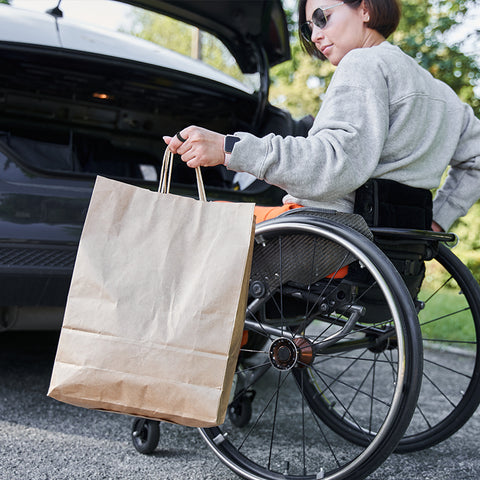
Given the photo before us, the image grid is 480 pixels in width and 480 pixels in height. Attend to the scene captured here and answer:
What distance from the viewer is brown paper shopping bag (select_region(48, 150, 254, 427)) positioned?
4.31ft

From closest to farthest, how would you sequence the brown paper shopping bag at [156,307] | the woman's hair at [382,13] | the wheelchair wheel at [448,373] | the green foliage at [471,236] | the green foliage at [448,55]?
the brown paper shopping bag at [156,307] < the woman's hair at [382,13] < the wheelchair wheel at [448,373] < the green foliage at [448,55] < the green foliage at [471,236]

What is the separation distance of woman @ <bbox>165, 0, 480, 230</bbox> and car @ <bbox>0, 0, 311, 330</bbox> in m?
0.60

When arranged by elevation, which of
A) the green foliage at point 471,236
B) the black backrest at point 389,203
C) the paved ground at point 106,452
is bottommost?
the green foliage at point 471,236

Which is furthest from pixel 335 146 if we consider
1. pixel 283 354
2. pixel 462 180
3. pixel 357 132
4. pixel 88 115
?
pixel 88 115

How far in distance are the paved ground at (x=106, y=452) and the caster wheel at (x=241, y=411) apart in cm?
15

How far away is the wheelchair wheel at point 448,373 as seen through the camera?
177 cm

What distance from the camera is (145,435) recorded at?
5.69 ft

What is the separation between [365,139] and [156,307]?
2.17ft

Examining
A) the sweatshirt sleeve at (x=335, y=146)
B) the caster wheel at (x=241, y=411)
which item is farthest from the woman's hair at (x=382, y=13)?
the caster wheel at (x=241, y=411)

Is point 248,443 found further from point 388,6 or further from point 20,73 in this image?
point 20,73

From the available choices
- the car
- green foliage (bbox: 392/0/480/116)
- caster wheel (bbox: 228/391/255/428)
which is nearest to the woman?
the car

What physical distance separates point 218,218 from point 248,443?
89cm

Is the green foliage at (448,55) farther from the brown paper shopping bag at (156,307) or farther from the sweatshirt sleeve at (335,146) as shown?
the brown paper shopping bag at (156,307)

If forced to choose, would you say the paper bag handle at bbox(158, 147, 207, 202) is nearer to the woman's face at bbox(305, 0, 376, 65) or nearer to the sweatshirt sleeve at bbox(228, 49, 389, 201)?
the sweatshirt sleeve at bbox(228, 49, 389, 201)
